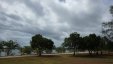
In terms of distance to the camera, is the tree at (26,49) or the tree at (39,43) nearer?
the tree at (39,43)

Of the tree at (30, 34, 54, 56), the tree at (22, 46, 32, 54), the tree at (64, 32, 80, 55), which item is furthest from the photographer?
the tree at (64, 32, 80, 55)

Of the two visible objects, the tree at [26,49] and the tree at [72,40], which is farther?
the tree at [72,40]

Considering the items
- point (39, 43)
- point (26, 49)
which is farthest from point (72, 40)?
point (26, 49)

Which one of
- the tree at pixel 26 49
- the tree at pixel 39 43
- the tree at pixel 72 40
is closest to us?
the tree at pixel 39 43

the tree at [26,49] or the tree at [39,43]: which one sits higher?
the tree at [39,43]

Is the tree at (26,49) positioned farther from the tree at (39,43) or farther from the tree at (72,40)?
the tree at (72,40)

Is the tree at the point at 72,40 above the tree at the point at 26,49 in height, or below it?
above

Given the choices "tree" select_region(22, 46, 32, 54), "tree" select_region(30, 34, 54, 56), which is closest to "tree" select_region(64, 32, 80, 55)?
"tree" select_region(30, 34, 54, 56)

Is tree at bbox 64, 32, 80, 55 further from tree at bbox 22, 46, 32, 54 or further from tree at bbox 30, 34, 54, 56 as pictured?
tree at bbox 22, 46, 32, 54

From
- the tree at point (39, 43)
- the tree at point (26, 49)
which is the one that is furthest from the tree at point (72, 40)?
the tree at point (26, 49)

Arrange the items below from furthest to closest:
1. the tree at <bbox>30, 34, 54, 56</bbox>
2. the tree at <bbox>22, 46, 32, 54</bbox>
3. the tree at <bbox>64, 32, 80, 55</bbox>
A: the tree at <bbox>64, 32, 80, 55</bbox> < the tree at <bbox>22, 46, 32, 54</bbox> < the tree at <bbox>30, 34, 54, 56</bbox>

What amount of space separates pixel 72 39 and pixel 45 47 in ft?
34.7

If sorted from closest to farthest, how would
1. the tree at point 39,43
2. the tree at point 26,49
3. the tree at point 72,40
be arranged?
the tree at point 39,43
the tree at point 26,49
the tree at point 72,40

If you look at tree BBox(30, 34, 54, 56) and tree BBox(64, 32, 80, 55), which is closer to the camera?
tree BBox(30, 34, 54, 56)
